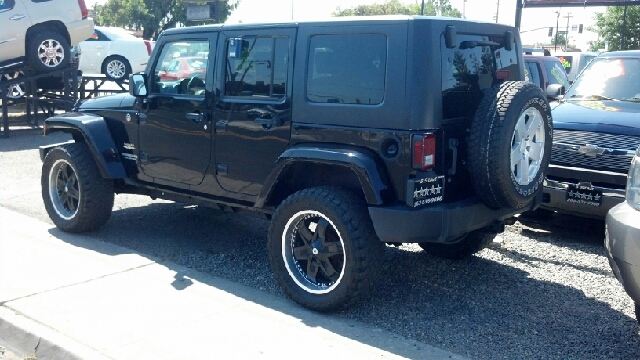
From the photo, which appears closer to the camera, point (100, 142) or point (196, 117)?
point (196, 117)

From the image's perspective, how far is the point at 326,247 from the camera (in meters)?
4.78

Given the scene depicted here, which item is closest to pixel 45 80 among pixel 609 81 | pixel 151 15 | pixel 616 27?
pixel 609 81

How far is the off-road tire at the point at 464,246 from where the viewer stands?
5.59 m

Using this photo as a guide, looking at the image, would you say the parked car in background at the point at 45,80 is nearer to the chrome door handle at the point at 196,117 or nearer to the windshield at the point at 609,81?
the chrome door handle at the point at 196,117

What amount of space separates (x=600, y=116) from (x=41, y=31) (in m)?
10.0

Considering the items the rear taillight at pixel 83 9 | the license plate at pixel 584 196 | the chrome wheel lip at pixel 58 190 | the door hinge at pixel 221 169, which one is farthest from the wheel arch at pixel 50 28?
the license plate at pixel 584 196

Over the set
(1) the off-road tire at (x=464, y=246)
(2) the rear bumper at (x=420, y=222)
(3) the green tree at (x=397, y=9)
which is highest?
(3) the green tree at (x=397, y=9)

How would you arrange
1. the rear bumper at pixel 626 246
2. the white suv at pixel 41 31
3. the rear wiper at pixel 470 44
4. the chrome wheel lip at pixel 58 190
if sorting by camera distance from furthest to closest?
the white suv at pixel 41 31 < the chrome wheel lip at pixel 58 190 < the rear wiper at pixel 470 44 < the rear bumper at pixel 626 246

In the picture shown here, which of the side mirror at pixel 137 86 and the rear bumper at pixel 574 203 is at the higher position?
the side mirror at pixel 137 86

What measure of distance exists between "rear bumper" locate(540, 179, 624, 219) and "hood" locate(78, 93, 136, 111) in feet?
12.6

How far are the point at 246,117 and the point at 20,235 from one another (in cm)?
274

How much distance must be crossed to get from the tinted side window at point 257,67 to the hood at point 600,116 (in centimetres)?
295

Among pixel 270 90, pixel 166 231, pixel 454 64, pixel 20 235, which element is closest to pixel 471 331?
pixel 454 64

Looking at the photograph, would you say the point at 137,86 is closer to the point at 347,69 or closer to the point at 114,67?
the point at 347,69
